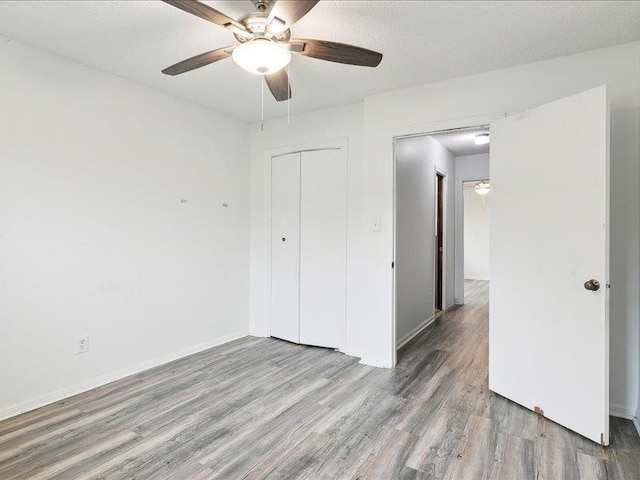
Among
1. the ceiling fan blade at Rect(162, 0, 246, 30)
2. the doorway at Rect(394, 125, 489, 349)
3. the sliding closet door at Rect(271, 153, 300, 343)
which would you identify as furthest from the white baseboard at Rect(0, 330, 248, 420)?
the ceiling fan blade at Rect(162, 0, 246, 30)

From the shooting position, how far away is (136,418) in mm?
2344

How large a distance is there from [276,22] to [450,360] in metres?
3.09

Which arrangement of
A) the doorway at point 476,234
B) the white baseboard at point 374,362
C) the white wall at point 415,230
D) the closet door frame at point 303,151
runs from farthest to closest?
the doorway at point 476,234 < the white wall at point 415,230 < the closet door frame at point 303,151 < the white baseboard at point 374,362

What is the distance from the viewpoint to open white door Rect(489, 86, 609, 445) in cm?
207

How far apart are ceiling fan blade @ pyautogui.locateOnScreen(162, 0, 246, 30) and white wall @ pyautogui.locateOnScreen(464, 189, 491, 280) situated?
331 inches

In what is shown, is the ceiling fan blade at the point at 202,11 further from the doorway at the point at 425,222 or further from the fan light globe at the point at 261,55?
the doorway at the point at 425,222

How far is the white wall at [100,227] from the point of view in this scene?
2.40 metres

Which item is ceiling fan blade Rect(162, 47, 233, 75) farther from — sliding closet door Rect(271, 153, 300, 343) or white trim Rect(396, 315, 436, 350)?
white trim Rect(396, 315, 436, 350)

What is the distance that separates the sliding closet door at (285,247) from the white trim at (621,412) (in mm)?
2627

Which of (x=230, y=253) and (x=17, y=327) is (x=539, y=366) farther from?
(x=17, y=327)

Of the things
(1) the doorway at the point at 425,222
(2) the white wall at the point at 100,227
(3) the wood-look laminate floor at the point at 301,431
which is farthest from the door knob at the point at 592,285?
(2) the white wall at the point at 100,227

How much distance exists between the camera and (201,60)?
208cm

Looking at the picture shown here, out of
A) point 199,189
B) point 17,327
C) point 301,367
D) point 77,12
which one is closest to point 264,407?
point 301,367

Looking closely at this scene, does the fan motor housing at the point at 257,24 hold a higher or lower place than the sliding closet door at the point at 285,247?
higher
